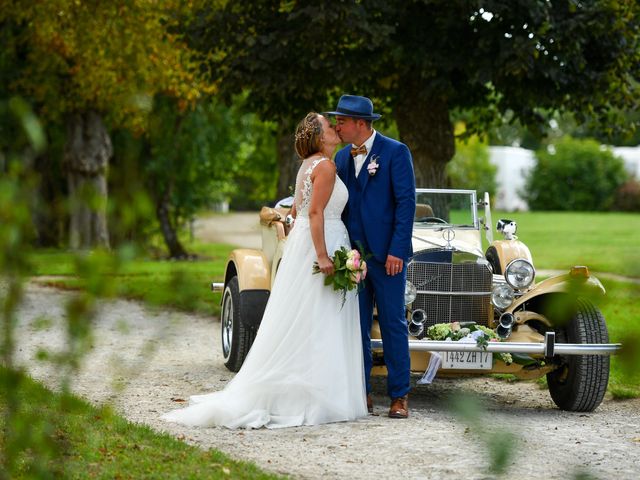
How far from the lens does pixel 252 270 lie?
869cm

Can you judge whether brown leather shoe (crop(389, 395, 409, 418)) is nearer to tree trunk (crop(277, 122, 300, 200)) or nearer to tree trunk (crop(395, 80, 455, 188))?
tree trunk (crop(395, 80, 455, 188))

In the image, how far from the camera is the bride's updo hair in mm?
6961

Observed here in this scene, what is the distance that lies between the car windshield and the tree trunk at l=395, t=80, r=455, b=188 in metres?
5.74

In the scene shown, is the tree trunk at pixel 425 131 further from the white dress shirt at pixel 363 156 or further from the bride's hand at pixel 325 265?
the bride's hand at pixel 325 265

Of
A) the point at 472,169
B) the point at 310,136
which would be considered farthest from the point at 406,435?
the point at 472,169

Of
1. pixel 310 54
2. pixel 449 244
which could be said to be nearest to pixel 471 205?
pixel 449 244

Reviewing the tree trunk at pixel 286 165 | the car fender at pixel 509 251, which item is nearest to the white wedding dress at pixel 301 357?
the car fender at pixel 509 251

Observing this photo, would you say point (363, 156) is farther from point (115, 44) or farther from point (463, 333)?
point (115, 44)

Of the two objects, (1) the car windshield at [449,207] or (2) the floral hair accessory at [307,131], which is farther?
(1) the car windshield at [449,207]

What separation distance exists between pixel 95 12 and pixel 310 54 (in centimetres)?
673

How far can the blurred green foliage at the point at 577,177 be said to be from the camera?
64.0m

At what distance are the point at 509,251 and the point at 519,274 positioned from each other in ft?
3.03

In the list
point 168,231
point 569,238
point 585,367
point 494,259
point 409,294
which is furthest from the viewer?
point 569,238

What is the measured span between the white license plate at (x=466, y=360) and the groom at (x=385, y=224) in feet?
1.13
